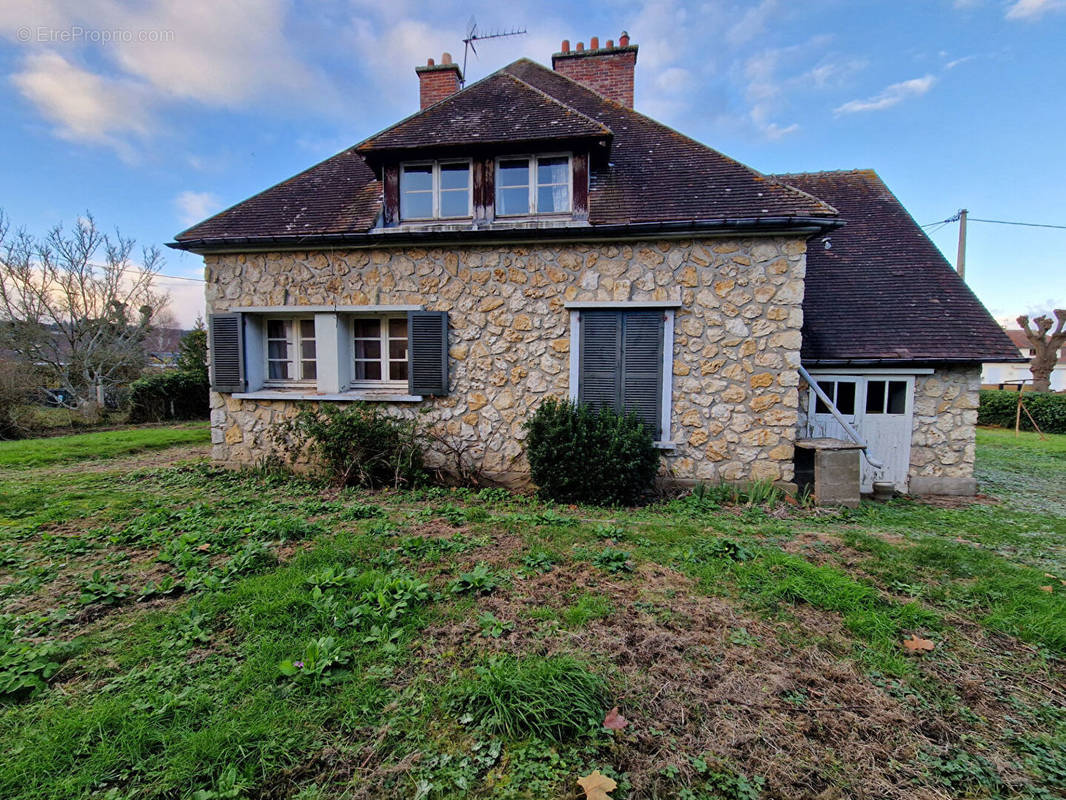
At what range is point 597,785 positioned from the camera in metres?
1.76

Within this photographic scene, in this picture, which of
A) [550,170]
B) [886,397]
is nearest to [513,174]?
[550,170]

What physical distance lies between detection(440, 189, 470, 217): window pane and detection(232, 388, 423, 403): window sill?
3.18 metres

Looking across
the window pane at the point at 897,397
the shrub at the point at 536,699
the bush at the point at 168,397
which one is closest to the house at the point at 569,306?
the window pane at the point at 897,397

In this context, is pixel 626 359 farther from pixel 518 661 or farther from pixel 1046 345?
pixel 1046 345

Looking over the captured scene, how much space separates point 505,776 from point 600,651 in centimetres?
95

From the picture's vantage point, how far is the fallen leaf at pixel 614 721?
208cm

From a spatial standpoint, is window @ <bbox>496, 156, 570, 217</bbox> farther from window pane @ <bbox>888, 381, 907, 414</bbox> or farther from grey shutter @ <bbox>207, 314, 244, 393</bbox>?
window pane @ <bbox>888, 381, 907, 414</bbox>

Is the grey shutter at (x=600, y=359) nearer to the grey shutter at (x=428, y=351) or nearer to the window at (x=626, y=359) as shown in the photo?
the window at (x=626, y=359)

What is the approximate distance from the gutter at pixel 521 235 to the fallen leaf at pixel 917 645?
540cm

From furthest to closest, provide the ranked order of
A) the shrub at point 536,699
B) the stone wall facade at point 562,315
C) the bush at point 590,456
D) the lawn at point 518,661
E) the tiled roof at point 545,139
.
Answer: the tiled roof at point 545,139 → the stone wall facade at point 562,315 → the bush at point 590,456 → the shrub at point 536,699 → the lawn at point 518,661

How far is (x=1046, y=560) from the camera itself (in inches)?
173

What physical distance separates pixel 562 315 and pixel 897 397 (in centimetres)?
614

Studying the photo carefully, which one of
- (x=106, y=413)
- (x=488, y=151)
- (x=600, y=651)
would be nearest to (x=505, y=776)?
(x=600, y=651)

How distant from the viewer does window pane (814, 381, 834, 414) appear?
7.63 meters
